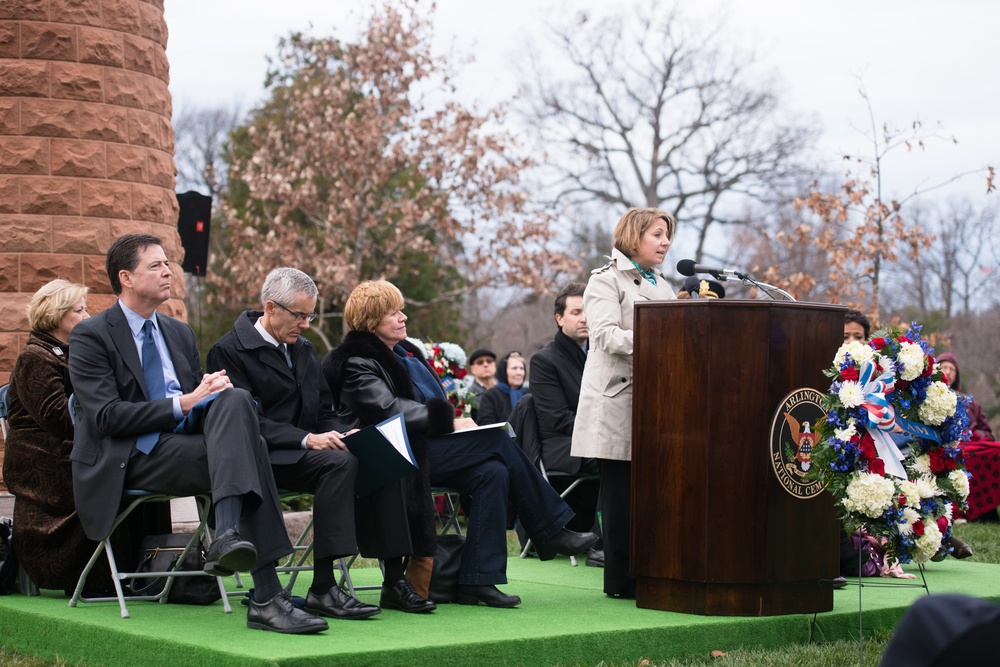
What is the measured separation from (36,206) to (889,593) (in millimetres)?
5473

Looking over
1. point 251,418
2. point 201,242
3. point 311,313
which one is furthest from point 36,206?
point 251,418

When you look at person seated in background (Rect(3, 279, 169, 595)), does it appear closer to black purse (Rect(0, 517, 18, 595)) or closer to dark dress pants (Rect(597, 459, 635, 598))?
black purse (Rect(0, 517, 18, 595))

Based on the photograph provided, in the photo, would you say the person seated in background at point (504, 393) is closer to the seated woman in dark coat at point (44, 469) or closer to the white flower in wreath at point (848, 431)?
the seated woman in dark coat at point (44, 469)

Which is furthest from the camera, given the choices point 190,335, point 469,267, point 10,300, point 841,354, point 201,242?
point 469,267

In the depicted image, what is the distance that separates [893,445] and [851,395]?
395 mm

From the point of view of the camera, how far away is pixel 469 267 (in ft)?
70.1

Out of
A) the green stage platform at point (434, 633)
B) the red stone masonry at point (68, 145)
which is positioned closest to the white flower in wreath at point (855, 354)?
the green stage platform at point (434, 633)

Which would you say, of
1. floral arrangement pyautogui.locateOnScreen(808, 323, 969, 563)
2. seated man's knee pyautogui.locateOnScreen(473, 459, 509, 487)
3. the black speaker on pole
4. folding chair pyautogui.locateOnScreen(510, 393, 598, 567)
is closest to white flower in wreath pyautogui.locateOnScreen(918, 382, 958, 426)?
floral arrangement pyautogui.locateOnScreen(808, 323, 969, 563)

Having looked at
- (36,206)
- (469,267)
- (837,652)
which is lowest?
(837,652)

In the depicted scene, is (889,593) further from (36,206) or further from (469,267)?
(469,267)

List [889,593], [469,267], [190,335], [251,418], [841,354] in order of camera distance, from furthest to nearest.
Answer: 1. [469,267]
2. [889,593]
3. [190,335]
4. [841,354]
5. [251,418]

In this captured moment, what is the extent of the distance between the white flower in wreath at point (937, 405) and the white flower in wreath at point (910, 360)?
0.21 metres

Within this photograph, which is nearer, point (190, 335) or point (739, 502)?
point (739, 502)

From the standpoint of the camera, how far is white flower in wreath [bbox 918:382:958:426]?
18.3ft
